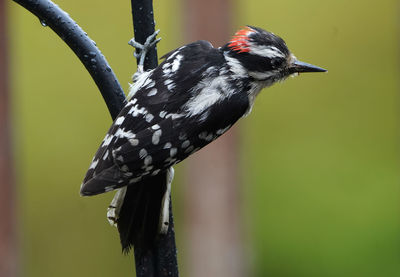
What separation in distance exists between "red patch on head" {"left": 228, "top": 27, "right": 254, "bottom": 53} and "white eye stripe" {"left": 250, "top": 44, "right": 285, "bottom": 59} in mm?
23

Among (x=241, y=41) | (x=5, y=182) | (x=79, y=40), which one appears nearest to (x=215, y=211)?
(x=5, y=182)

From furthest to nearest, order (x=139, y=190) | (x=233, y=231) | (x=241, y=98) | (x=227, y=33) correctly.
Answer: (x=233, y=231)
(x=227, y=33)
(x=241, y=98)
(x=139, y=190)

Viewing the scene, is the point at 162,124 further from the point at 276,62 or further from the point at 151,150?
the point at 276,62

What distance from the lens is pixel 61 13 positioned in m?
1.90

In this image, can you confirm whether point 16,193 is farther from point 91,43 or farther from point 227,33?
point 91,43

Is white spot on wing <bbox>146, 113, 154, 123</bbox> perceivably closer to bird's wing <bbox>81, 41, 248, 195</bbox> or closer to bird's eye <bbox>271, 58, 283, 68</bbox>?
bird's wing <bbox>81, 41, 248, 195</bbox>

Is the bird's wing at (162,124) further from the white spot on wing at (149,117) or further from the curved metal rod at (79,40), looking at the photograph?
the curved metal rod at (79,40)

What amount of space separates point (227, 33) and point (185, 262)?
4.99ft

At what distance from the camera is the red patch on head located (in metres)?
2.50

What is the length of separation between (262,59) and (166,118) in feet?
1.60

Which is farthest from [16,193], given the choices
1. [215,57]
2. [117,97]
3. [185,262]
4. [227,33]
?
[117,97]

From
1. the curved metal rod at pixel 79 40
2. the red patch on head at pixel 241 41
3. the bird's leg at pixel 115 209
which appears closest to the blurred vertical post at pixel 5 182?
the red patch on head at pixel 241 41

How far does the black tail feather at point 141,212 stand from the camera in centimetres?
200

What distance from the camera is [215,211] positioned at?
4.14 m
